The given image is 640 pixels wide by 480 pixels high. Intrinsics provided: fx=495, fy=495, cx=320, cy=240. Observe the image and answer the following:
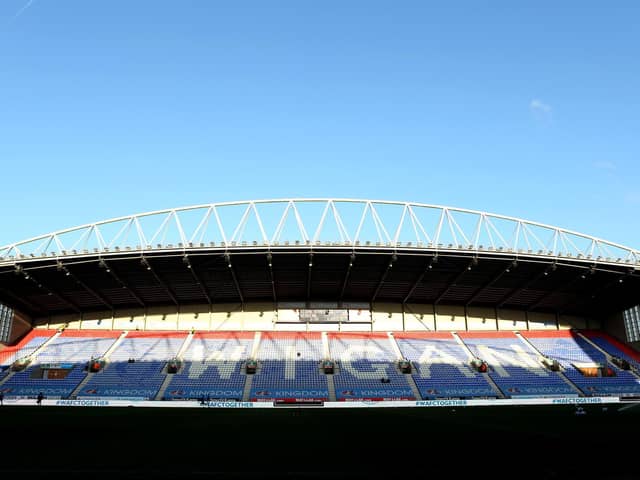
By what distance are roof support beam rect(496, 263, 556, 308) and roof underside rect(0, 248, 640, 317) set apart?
11 centimetres

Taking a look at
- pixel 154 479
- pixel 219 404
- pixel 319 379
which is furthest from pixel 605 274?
pixel 154 479

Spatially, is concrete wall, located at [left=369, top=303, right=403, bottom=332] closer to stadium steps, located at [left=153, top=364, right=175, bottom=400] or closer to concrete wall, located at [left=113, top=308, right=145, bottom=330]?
stadium steps, located at [left=153, top=364, right=175, bottom=400]

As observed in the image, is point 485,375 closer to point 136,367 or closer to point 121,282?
point 136,367

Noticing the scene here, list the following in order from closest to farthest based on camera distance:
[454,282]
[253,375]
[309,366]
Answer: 1. [253,375]
2. [309,366]
3. [454,282]

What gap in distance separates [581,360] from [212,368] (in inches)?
1652

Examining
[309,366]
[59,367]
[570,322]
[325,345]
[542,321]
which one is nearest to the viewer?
[59,367]

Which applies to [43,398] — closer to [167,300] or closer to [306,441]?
[167,300]

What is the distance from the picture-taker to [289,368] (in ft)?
175

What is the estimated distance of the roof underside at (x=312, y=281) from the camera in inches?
2012

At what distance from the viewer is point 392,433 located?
18766 millimetres

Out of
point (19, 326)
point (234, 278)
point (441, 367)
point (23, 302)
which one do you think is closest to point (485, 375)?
point (441, 367)

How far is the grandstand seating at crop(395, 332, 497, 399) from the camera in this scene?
162 ft

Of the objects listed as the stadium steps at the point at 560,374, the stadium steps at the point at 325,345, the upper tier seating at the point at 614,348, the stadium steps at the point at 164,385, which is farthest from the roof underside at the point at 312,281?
the stadium steps at the point at 164,385

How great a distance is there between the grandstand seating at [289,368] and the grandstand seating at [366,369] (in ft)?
6.21
